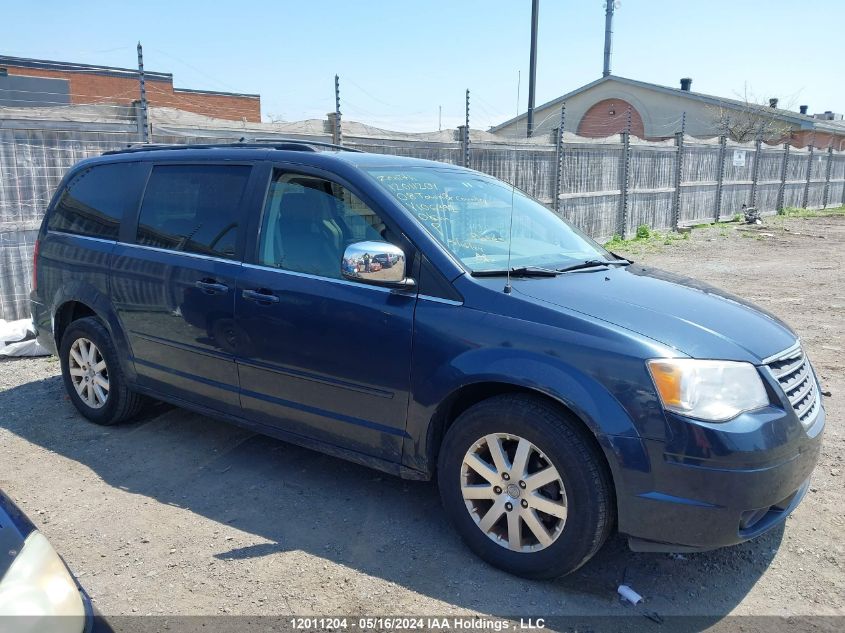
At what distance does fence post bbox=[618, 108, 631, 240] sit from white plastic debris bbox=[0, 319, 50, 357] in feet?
39.7

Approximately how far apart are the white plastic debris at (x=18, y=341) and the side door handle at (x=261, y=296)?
372 centimetres

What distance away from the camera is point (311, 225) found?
374cm

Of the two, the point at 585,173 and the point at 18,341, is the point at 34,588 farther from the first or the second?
the point at 585,173

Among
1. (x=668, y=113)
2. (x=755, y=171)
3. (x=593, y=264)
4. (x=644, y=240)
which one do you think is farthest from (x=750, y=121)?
(x=593, y=264)

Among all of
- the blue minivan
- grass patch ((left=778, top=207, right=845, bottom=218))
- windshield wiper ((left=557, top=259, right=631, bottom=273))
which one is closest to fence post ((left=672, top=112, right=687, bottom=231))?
grass patch ((left=778, top=207, right=845, bottom=218))

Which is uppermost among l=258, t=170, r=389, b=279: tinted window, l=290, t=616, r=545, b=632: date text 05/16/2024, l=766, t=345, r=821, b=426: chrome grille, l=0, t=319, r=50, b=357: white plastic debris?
l=258, t=170, r=389, b=279: tinted window

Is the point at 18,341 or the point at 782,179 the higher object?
the point at 782,179

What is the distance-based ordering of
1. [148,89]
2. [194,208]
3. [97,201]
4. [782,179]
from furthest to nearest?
[148,89] < [782,179] < [97,201] < [194,208]

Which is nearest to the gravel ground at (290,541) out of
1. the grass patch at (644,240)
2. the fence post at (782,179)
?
the grass patch at (644,240)

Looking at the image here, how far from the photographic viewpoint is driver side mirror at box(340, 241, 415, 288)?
319 cm

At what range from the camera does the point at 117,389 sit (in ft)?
15.3

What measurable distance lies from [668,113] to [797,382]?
36758 mm

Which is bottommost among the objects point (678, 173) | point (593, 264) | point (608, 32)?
point (593, 264)

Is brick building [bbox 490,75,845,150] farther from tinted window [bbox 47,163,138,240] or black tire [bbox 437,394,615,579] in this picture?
black tire [bbox 437,394,615,579]
